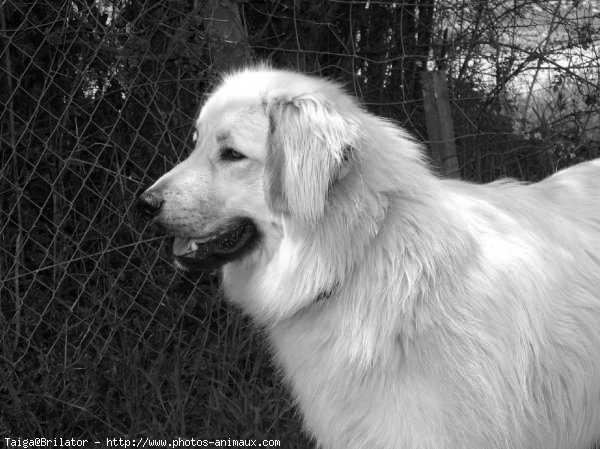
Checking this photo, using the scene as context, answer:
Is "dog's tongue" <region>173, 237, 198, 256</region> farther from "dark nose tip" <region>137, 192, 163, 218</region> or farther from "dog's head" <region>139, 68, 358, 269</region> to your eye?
"dark nose tip" <region>137, 192, 163, 218</region>

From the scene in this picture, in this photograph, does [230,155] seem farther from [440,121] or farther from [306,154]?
[440,121]

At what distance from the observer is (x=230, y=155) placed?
8.82 ft

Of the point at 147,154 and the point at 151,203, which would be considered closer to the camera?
the point at 151,203

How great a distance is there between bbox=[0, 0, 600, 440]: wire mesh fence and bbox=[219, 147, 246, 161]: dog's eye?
1.19 m

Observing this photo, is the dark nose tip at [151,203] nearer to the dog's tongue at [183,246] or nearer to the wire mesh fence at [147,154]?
the dog's tongue at [183,246]

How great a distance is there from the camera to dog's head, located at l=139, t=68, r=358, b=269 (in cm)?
250

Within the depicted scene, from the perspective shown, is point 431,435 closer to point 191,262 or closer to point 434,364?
point 434,364

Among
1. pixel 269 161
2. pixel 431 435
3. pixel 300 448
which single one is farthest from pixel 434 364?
pixel 300 448

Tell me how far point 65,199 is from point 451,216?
230cm

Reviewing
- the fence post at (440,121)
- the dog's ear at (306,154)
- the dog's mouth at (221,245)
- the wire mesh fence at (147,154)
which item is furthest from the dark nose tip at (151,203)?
the fence post at (440,121)

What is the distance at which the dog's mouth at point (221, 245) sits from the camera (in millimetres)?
2682

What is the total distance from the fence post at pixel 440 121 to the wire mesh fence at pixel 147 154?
21 centimetres

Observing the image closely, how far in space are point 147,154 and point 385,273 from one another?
6.90ft

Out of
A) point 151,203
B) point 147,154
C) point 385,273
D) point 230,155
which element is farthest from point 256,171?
point 147,154
